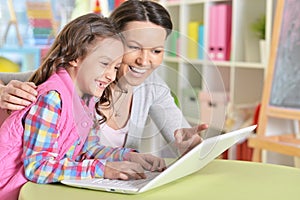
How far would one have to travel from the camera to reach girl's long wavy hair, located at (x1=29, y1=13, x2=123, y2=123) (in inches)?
39.3

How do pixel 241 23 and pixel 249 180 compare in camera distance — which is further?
pixel 241 23

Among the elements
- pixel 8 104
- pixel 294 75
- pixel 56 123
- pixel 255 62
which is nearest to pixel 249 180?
pixel 56 123

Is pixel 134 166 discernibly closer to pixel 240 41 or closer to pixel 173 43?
pixel 173 43

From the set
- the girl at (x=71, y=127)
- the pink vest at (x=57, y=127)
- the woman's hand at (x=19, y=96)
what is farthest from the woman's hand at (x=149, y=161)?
the woman's hand at (x=19, y=96)

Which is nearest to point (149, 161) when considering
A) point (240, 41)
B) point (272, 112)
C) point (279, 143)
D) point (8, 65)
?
point (279, 143)

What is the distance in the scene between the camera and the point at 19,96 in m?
1.01

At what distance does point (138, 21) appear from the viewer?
39.4 inches

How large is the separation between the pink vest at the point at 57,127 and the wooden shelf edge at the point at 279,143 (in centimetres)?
159

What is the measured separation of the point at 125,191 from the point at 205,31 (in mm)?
2717

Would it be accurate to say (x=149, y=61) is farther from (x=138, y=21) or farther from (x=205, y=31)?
(x=205, y=31)

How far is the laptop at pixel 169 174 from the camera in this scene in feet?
2.96

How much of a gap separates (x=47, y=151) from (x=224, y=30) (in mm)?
2577

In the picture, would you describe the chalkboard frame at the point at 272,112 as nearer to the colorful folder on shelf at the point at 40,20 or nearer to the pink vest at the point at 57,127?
the pink vest at the point at 57,127

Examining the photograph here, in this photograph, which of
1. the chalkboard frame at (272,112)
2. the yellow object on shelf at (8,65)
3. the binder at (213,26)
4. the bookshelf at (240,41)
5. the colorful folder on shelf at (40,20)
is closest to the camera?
the chalkboard frame at (272,112)
